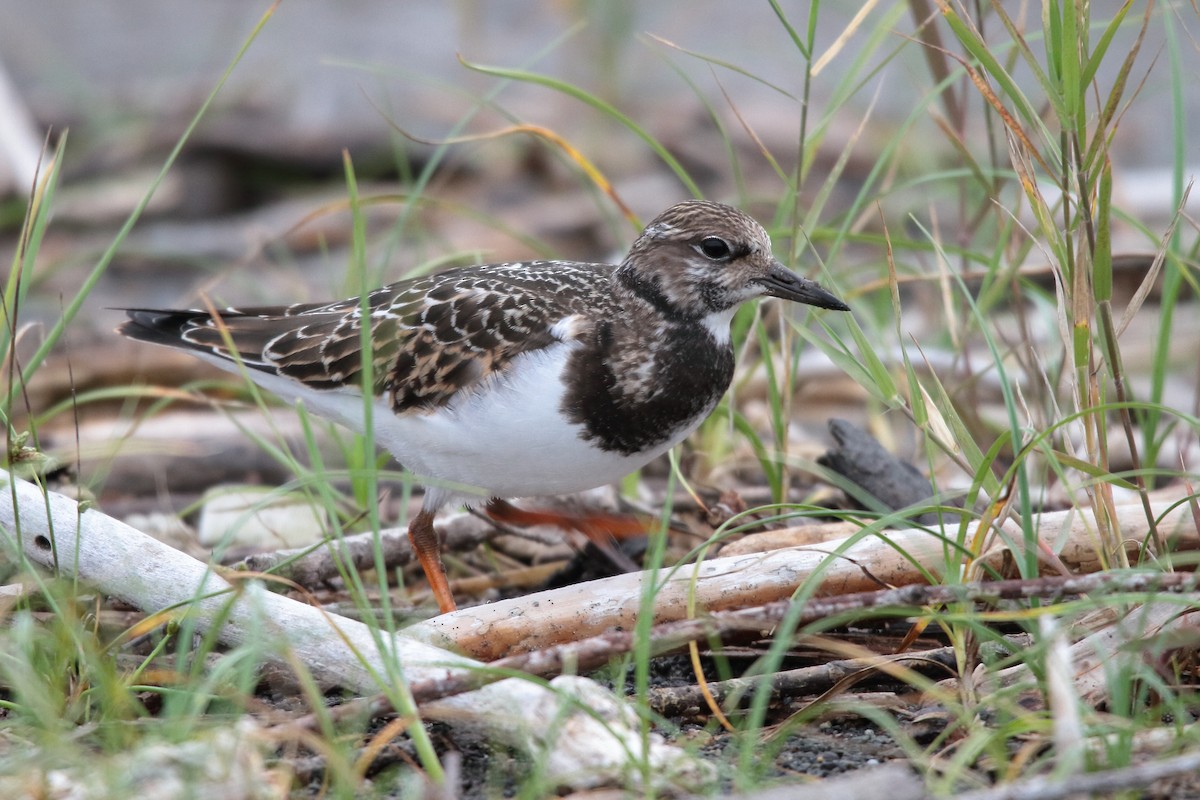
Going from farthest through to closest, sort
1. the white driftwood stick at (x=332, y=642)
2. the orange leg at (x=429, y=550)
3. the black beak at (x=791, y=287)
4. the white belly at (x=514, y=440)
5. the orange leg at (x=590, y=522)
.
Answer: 1. the orange leg at (x=590, y=522)
2. the orange leg at (x=429, y=550)
3. the black beak at (x=791, y=287)
4. the white belly at (x=514, y=440)
5. the white driftwood stick at (x=332, y=642)

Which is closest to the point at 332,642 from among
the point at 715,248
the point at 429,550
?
the point at 429,550

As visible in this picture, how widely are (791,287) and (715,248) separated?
11.0 inches

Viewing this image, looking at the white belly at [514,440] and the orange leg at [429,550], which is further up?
the white belly at [514,440]

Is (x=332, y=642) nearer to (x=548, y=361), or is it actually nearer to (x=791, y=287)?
(x=548, y=361)

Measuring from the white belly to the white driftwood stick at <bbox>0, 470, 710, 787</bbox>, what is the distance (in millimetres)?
714

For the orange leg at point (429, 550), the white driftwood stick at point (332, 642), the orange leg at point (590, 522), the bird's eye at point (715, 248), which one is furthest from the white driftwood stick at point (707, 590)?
the bird's eye at point (715, 248)

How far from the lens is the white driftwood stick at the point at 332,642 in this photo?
8.97ft

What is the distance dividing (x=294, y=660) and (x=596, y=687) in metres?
0.70

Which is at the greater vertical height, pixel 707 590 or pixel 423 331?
pixel 423 331

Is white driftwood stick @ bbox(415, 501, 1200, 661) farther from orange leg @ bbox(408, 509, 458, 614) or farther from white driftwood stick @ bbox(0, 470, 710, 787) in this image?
orange leg @ bbox(408, 509, 458, 614)

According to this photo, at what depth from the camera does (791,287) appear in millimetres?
4086

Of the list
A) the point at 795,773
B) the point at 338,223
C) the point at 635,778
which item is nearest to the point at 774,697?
the point at 795,773

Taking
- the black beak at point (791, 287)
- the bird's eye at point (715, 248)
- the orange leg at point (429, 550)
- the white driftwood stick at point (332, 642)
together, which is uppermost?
the bird's eye at point (715, 248)

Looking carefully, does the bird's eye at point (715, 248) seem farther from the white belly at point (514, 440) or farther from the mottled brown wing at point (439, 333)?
the white belly at point (514, 440)
